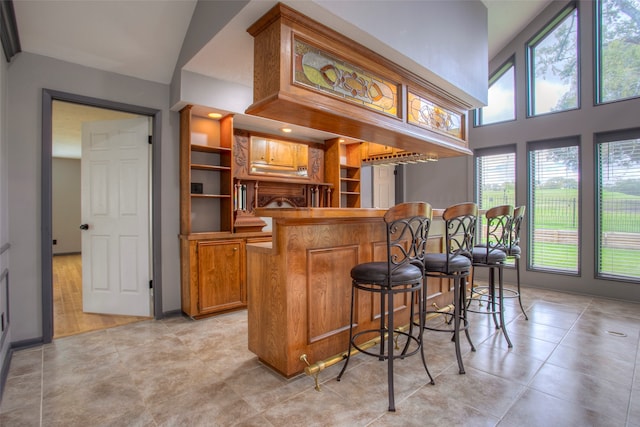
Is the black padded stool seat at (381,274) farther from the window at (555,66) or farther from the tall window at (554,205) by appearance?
the window at (555,66)

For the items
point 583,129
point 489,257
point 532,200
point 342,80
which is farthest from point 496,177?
point 342,80

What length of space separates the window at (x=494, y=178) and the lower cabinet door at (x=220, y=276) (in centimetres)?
423

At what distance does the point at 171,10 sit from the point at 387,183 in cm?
478

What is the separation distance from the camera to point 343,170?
5.57 metres

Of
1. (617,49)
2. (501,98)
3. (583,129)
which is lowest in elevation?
(583,129)

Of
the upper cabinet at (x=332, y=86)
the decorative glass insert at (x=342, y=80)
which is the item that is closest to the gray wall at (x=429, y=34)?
the upper cabinet at (x=332, y=86)

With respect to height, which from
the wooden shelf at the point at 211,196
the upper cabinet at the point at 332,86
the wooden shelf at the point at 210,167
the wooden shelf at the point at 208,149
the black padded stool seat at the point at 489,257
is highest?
the upper cabinet at the point at 332,86

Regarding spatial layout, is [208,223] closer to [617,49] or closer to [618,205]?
[618,205]

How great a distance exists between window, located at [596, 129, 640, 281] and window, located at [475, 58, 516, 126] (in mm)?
1289

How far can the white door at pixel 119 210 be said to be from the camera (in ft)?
11.5

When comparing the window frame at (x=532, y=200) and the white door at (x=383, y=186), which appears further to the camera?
the white door at (x=383, y=186)

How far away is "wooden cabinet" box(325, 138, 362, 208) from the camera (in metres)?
5.07

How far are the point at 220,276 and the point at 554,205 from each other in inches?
193

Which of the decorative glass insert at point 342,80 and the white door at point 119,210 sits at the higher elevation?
the decorative glass insert at point 342,80
